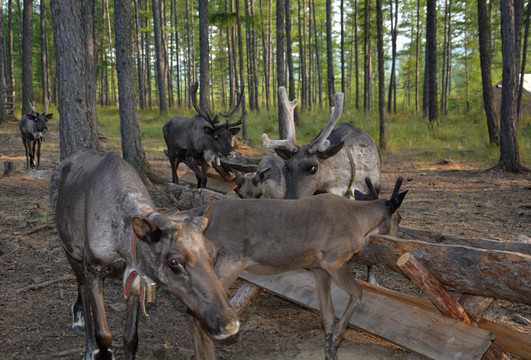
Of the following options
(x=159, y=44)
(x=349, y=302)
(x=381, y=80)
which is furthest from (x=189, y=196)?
(x=159, y=44)

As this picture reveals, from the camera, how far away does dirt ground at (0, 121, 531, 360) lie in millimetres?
4434

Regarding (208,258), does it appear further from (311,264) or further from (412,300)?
(412,300)

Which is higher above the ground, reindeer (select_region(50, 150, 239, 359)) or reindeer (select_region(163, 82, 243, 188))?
reindeer (select_region(163, 82, 243, 188))

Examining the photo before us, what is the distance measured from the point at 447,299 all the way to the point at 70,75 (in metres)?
7.69

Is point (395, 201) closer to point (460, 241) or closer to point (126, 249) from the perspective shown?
point (460, 241)

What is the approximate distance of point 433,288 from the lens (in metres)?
3.81

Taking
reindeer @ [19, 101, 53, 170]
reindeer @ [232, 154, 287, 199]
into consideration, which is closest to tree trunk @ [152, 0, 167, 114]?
reindeer @ [19, 101, 53, 170]

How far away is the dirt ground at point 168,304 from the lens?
4.43 m

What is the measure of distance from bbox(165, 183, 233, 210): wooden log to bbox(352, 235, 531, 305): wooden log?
9.57 ft

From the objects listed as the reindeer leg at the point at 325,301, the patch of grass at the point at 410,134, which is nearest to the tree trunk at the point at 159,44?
the patch of grass at the point at 410,134

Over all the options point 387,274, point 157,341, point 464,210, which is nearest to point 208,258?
point 157,341

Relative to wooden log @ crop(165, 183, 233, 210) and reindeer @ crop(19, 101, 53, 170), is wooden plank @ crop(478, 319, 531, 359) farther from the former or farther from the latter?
reindeer @ crop(19, 101, 53, 170)

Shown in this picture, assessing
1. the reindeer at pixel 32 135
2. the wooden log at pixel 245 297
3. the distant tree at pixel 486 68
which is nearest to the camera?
the wooden log at pixel 245 297

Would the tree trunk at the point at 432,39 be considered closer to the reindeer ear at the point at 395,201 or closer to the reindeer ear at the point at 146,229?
the reindeer ear at the point at 395,201
